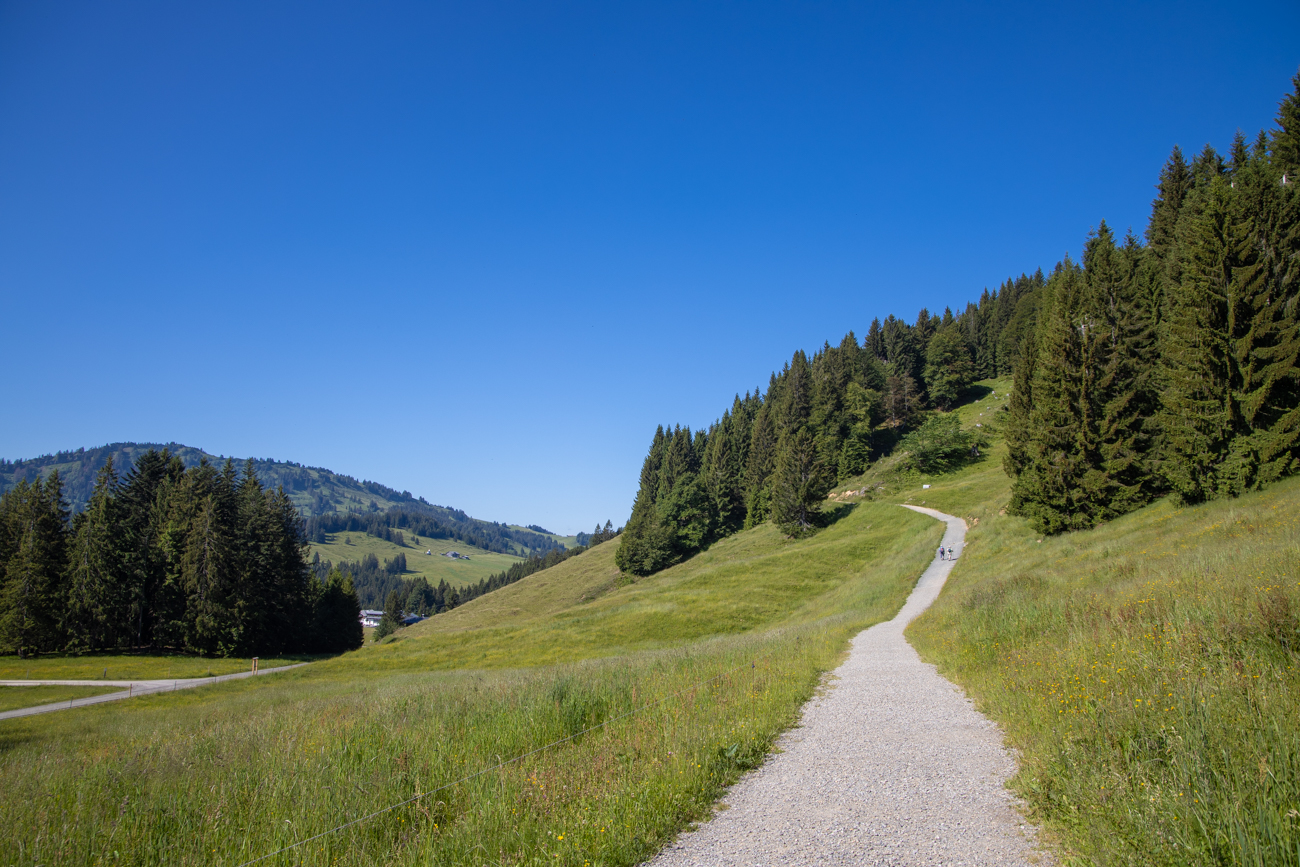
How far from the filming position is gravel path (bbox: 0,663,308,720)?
2601 centimetres

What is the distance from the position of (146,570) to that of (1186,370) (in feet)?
260

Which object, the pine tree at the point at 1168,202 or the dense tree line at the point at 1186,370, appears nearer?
the dense tree line at the point at 1186,370

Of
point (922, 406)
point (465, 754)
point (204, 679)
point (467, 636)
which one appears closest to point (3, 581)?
point (204, 679)

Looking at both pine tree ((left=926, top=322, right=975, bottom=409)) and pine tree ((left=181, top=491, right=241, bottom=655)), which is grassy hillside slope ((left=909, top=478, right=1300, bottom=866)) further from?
pine tree ((left=926, top=322, right=975, bottom=409))

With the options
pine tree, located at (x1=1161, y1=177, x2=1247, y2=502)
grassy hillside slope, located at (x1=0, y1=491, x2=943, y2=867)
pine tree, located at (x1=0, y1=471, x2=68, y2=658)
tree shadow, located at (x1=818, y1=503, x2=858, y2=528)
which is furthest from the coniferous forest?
pine tree, located at (x1=0, y1=471, x2=68, y2=658)

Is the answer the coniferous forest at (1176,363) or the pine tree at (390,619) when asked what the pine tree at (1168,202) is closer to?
the coniferous forest at (1176,363)

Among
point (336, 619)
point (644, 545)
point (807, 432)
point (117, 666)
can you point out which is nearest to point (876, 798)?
point (117, 666)

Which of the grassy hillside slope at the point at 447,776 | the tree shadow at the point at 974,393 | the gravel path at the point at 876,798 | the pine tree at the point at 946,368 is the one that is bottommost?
the gravel path at the point at 876,798

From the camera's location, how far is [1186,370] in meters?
24.8

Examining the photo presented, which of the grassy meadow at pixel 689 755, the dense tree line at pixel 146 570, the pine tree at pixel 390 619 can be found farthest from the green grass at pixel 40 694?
the pine tree at pixel 390 619

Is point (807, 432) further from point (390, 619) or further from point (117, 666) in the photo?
point (390, 619)

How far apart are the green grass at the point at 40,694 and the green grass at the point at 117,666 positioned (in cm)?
560

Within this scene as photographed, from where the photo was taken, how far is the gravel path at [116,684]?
26.0 m

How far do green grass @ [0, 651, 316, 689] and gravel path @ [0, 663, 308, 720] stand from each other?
7.05 ft
